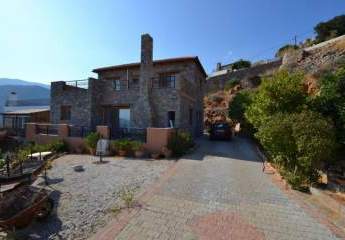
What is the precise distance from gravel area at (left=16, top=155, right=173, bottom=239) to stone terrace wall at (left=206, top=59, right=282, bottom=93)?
32.6m

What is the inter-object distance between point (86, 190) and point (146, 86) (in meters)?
10.2

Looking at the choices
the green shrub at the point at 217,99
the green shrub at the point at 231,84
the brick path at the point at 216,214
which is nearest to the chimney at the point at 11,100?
the green shrub at the point at 217,99

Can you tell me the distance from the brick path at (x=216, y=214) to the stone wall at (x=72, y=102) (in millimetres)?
12402

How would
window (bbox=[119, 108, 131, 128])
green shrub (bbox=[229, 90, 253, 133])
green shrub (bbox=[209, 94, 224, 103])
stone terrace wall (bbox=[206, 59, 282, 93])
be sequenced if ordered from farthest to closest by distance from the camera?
stone terrace wall (bbox=[206, 59, 282, 93]), green shrub (bbox=[209, 94, 224, 103]), green shrub (bbox=[229, 90, 253, 133]), window (bbox=[119, 108, 131, 128])

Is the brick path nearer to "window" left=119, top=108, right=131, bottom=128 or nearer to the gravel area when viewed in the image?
the gravel area

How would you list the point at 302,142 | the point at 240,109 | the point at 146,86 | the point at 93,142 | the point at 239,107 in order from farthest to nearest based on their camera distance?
1. the point at 239,107
2. the point at 240,109
3. the point at 146,86
4. the point at 93,142
5. the point at 302,142

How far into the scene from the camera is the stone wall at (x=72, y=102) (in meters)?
18.1

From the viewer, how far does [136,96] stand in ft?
56.9

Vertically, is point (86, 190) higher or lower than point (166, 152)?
lower

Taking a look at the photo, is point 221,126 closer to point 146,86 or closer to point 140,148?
point 146,86

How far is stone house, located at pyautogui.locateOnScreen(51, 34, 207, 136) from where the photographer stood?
631 inches

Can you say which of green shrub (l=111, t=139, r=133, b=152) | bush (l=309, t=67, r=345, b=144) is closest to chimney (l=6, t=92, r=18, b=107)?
green shrub (l=111, t=139, r=133, b=152)

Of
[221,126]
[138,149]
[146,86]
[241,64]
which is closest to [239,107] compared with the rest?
[221,126]

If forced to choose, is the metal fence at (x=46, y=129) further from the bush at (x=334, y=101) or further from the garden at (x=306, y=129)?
the bush at (x=334, y=101)
